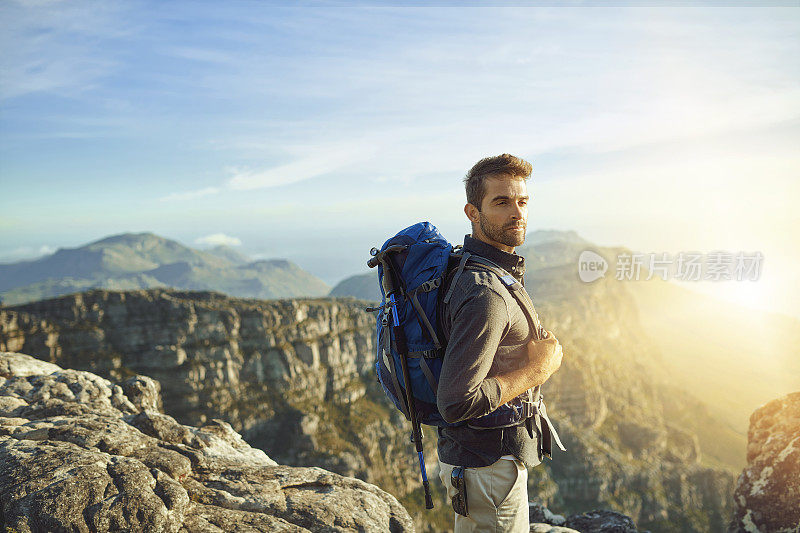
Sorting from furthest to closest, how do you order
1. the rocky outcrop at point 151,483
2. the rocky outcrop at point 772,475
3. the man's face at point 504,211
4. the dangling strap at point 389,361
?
1. the rocky outcrop at point 772,475
2. the rocky outcrop at point 151,483
3. the dangling strap at point 389,361
4. the man's face at point 504,211

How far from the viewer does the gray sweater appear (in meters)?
5.29

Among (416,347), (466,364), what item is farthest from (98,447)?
(466,364)

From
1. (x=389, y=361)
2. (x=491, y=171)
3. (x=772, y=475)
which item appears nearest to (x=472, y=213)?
(x=491, y=171)

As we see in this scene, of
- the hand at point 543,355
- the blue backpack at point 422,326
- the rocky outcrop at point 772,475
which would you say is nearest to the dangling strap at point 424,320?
the blue backpack at point 422,326

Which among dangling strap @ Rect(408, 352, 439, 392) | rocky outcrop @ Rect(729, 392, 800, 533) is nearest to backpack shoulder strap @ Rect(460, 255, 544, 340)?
dangling strap @ Rect(408, 352, 439, 392)

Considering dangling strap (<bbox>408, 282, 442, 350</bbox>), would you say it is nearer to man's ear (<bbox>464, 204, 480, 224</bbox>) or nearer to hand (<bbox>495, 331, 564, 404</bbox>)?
hand (<bbox>495, 331, 564, 404</bbox>)

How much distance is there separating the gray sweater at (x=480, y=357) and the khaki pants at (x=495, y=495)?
0.21m

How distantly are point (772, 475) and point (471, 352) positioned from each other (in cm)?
1328

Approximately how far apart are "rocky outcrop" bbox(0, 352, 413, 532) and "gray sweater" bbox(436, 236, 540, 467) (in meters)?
5.24

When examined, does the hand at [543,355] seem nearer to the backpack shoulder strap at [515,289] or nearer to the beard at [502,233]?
the backpack shoulder strap at [515,289]

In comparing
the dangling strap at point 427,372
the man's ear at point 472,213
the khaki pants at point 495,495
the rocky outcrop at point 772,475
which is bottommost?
the rocky outcrop at point 772,475

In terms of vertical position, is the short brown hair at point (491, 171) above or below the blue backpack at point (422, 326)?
above

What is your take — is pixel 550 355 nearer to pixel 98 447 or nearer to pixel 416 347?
pixel 416 347

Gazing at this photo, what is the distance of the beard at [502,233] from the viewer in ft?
20.9
